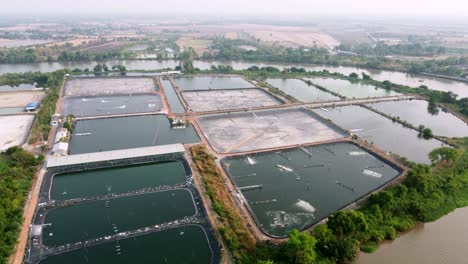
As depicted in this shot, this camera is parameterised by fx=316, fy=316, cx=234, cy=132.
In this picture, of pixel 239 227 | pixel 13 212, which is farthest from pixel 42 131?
pixel 239 227

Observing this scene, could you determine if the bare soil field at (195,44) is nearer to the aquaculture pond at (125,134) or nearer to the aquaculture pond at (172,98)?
the aquaculture pond at (172,98)

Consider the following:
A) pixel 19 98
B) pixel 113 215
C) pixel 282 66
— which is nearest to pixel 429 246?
pixel 113 215

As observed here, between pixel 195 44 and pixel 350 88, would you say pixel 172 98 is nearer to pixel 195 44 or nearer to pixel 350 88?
pixel 350 88

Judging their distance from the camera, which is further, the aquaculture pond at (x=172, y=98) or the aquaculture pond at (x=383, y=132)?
the aquaculture pond at (x=172, y=98)

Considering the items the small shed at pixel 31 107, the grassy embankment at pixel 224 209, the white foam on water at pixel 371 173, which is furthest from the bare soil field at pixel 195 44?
the white foam on water at pixel 371 173

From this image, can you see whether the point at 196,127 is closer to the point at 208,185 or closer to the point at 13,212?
the point at 208,185
